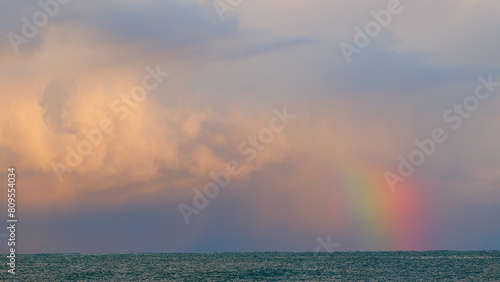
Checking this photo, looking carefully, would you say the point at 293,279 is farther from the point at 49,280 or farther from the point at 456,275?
the point at 49,280

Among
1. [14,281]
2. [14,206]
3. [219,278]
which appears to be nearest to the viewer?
[14,206]

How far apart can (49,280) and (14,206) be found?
5312 centimetres

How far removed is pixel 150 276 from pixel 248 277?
1840 centimetres

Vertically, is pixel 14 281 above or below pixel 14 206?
below

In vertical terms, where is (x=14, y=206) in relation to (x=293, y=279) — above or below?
above

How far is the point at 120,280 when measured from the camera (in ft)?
391

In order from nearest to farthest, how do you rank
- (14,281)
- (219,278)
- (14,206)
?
(14,206) < (14,281) < (219,278)

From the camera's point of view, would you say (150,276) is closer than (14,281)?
No

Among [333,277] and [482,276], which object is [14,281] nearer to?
[333,277]

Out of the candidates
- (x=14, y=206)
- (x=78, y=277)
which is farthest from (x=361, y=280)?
(x=14, y=206)

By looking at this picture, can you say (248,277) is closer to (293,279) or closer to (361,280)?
(293,279)

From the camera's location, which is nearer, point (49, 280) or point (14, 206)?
point (14, 206)

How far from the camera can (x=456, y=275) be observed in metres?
126

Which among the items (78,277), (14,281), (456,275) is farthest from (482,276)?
(14,281)
